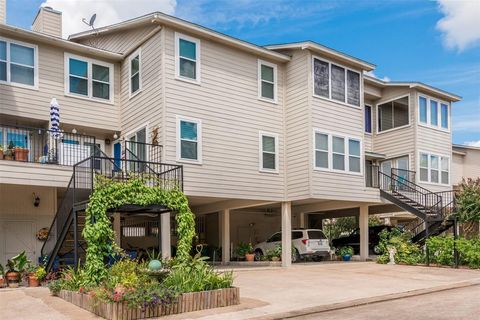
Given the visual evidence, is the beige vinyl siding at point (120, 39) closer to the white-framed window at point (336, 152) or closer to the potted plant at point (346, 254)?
the white-framed window at point (336, 152)

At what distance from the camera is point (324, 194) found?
20.2 m

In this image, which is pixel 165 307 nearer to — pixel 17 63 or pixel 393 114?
pixel 17 63

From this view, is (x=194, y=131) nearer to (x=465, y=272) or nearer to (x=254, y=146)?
(x=254, y=146)

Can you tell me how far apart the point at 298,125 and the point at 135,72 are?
6.66m

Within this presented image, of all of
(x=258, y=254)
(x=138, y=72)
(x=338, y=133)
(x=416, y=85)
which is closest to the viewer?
(x=138, y=72)

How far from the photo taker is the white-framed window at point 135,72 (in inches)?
750

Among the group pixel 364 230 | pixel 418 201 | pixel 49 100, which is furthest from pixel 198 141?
pixel 418 201

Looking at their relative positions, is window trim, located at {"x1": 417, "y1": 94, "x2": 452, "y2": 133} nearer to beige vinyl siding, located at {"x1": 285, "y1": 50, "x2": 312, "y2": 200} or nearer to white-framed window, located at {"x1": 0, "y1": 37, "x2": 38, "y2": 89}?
beige vinyl siding, located at {"x1": 285, "y1": 50, "x2": 312, "y2": 200}

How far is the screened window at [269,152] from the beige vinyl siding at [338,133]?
150 cm

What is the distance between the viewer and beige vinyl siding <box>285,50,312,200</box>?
20109 millimetres

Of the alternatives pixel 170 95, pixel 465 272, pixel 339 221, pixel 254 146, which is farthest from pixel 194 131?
pixel 339 221

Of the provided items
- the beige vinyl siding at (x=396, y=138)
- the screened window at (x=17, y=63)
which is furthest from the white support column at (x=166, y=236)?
the beige vinyl siding at (x=396, y=138)

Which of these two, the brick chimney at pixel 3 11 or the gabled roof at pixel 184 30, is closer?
the gabled roof at pixel 184 30

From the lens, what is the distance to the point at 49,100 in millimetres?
18250
